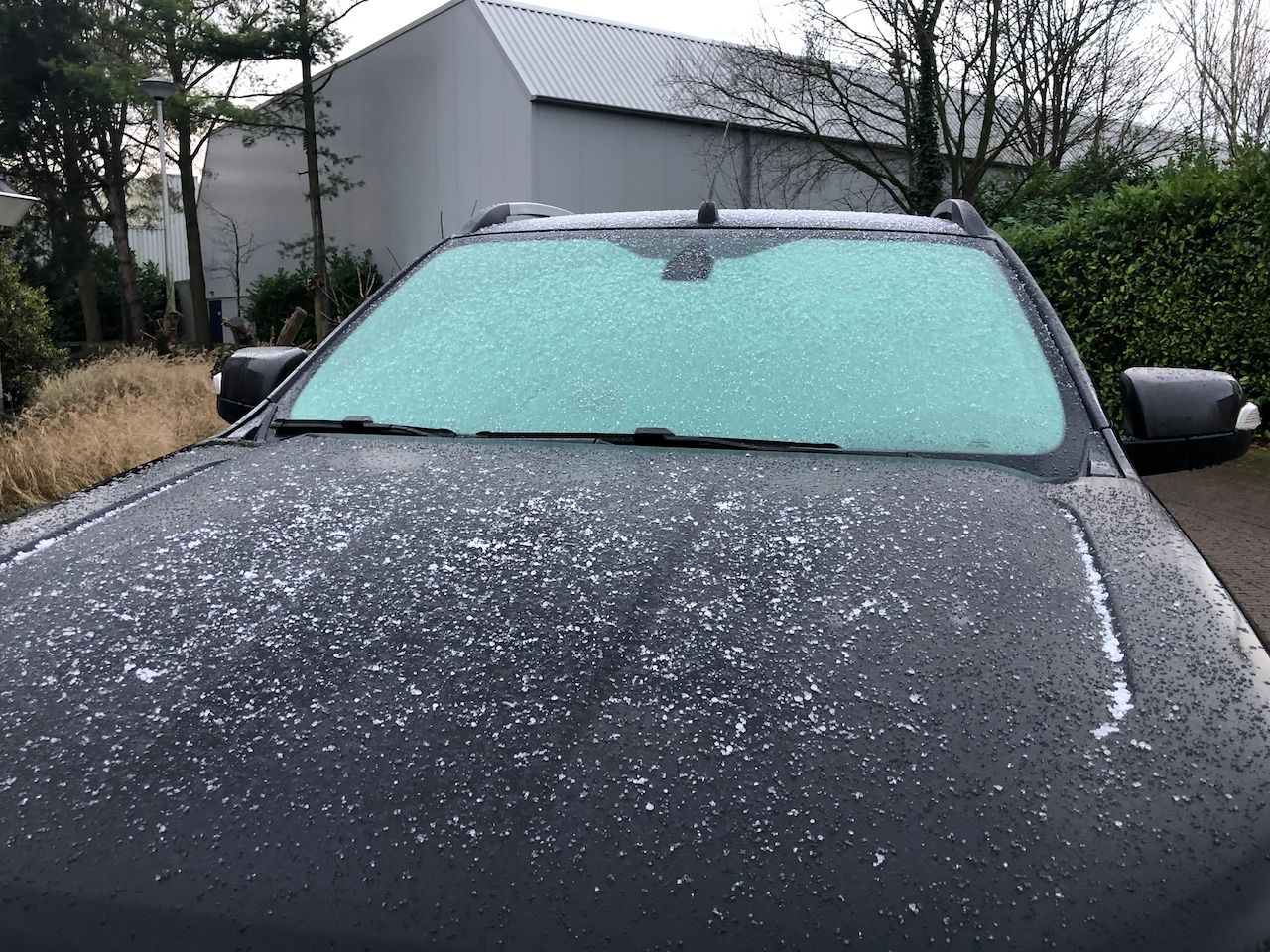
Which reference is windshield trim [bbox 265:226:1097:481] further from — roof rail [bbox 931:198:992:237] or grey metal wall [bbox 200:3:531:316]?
grey metal wall [bbox 200:3:531:316]

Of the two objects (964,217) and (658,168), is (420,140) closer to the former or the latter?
(658,168)

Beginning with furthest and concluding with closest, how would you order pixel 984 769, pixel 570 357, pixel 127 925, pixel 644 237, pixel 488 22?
1. pixel 488 22
2. pixel 644 237
3. pixel 570 357
4. pixel 984 769
5. pixel 127 925

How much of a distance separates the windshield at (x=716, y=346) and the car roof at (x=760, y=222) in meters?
0.06

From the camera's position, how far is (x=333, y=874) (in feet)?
2.99

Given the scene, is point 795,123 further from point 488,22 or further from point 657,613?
point 657,613

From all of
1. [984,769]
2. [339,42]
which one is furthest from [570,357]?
[339,42]

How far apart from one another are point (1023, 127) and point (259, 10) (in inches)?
722

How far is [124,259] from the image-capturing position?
32594mm

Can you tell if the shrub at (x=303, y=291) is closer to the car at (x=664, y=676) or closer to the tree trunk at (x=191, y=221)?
the tree trunk at (x=191, y=221)

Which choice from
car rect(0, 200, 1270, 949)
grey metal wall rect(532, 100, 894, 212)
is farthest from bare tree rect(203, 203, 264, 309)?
car rect(0, 200, 1270, 949)

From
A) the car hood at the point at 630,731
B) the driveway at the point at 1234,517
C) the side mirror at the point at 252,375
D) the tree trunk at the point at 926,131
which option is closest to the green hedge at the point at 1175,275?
the driveway at the point at 1234,517

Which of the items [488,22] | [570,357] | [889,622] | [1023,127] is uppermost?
[488,22]

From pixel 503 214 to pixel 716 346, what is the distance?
3.77 ft

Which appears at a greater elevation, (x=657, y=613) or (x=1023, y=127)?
(x=1023, y=127)
